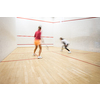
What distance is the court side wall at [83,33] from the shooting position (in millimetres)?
3949

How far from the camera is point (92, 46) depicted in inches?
166

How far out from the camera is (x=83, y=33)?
4.61 meters

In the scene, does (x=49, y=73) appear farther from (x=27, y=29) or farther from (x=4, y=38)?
(x=27, y=29)

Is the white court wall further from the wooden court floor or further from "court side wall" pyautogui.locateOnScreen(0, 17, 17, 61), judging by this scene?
the wooden court floor

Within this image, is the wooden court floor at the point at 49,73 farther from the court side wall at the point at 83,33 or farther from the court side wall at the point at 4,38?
the court side wall at the point at 83,33

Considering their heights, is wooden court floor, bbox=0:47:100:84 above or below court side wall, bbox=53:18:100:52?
below

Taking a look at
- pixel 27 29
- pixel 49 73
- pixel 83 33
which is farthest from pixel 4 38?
pixel 27 29

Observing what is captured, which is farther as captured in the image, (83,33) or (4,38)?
(83,33)

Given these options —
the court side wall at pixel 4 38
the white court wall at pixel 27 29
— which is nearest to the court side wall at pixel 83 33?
the white court wall at pixel 27 29

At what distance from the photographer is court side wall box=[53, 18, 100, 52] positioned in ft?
13.0

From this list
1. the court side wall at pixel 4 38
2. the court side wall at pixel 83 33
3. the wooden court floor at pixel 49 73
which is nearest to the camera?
the wooden court floor at pixel 49 73

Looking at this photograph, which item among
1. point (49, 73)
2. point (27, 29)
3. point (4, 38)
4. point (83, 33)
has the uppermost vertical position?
point (27, 29)

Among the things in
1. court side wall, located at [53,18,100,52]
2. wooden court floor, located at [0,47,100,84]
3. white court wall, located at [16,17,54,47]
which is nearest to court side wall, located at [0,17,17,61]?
wooden court floor, located at [0,47,100,84]
